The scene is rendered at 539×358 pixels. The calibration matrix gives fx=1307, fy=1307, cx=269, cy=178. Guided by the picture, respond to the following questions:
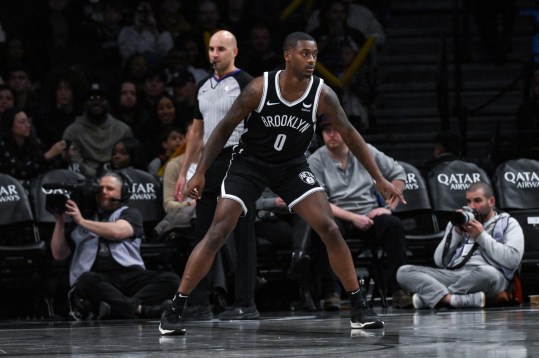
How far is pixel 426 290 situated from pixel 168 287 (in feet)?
7.12

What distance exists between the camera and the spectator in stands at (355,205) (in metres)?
11.3

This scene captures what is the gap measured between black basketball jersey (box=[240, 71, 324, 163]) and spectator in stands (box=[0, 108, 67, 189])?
390 centimetres

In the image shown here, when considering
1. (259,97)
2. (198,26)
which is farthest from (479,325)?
(198,26)

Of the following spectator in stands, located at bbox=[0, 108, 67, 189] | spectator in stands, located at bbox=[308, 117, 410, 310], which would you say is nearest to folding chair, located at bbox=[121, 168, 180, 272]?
spectator in stands, located at bbox=[0, 108, 67, 189]

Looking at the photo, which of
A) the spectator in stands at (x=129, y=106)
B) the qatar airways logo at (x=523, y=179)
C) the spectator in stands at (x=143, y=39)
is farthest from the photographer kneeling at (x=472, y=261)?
the spectator in stands at (x=143, y=39)

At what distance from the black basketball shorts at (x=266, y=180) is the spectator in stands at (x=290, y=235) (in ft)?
7.35

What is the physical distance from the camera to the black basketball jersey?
8.56 metres

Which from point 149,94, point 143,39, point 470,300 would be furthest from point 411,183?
point 143,39

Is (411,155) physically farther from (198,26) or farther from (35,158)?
(35,158)

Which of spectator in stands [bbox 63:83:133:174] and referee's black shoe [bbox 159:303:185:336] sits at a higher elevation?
spectator in stands [bbox 63:83:133:174]

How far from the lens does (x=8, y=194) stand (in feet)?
37.8

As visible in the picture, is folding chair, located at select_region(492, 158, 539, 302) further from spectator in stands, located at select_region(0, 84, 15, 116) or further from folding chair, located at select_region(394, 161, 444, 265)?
spectator in stands, located at select_region(0, 84, 15, 116)

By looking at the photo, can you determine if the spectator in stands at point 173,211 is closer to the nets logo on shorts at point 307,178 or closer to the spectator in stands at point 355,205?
the spectator in stands at point 355,205

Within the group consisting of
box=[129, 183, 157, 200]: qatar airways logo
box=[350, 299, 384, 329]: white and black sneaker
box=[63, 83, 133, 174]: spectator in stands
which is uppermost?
box=[63, 83, 133, 174]: spectator in stands
